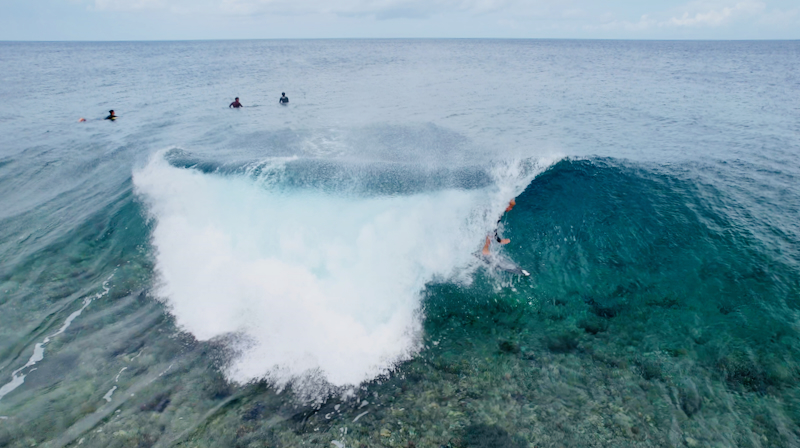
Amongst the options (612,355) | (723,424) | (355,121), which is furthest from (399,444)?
(355,121)

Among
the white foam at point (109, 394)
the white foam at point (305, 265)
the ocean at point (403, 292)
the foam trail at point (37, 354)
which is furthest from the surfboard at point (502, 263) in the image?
the foam trail at point (37, 354)

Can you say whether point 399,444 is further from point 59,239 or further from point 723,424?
point 59,239

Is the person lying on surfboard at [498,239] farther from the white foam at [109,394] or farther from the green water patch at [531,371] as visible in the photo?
the white foam at [109,394]

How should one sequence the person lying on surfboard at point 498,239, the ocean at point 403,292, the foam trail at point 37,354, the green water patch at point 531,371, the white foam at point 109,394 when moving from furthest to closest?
the person lying on surfboard at point 498,239 < the foam trail at point 37,354 < the white foam at point 109,394 < the ocean at point 403,292 < the green water patch at point 531,371

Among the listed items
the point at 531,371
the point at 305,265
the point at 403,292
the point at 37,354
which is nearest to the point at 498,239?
the point at 403,292

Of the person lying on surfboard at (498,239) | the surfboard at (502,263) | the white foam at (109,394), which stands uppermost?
the person lying on surfboard at (498,239)

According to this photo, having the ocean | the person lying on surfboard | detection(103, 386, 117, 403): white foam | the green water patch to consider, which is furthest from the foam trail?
the person lying on surfboard
